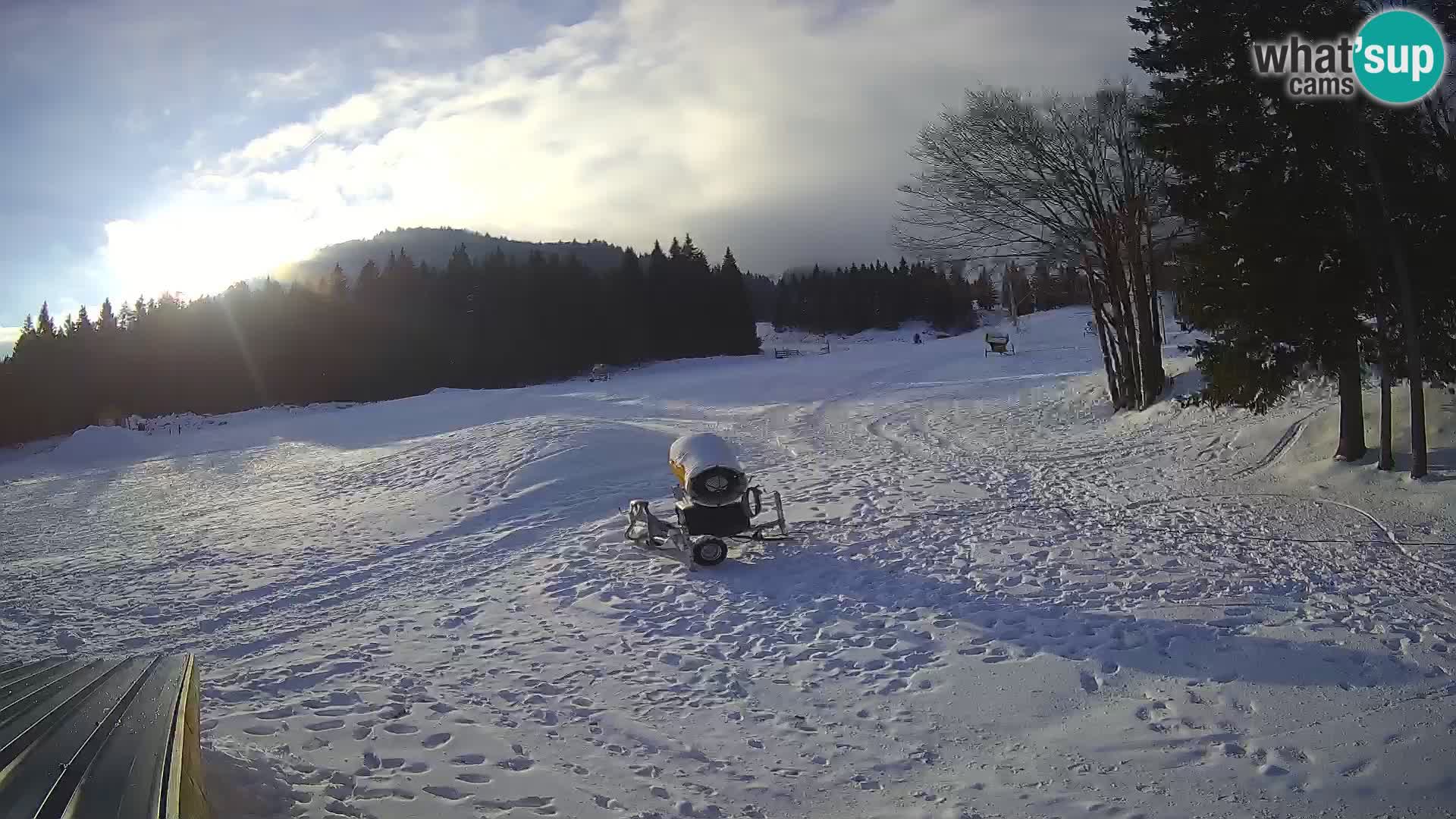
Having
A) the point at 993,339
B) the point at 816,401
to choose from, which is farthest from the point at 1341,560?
the point at 993,339

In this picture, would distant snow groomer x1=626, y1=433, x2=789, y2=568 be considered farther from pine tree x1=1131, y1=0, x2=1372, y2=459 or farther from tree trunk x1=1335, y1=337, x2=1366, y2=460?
tree trunk x1=1335, y1=337, x2=1366, y2=460

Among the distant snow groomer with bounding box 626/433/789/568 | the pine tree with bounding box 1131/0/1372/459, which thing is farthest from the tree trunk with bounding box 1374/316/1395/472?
the distant snow groomer with bounding box 626/433/789/568

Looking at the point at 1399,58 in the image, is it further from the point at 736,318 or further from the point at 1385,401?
the point at 736,318

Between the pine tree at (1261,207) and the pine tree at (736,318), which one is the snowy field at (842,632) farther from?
the pine tree at (736,318)

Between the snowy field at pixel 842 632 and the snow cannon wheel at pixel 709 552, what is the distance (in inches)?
8.5

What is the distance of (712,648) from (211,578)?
8.03 m

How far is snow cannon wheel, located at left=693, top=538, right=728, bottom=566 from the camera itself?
9.84 metres

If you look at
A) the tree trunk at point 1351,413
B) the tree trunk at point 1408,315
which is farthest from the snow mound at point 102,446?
the tree trunk at point 1408,315

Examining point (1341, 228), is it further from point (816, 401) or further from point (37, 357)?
point (37, 357)

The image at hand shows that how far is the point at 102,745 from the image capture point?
3828mm

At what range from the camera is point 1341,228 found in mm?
10164

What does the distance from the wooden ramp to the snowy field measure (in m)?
0.71

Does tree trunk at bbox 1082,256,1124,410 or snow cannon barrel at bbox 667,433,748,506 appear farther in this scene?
tree trunk at bbox 1082,256,1124,410

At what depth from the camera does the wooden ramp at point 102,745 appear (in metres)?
3.32
